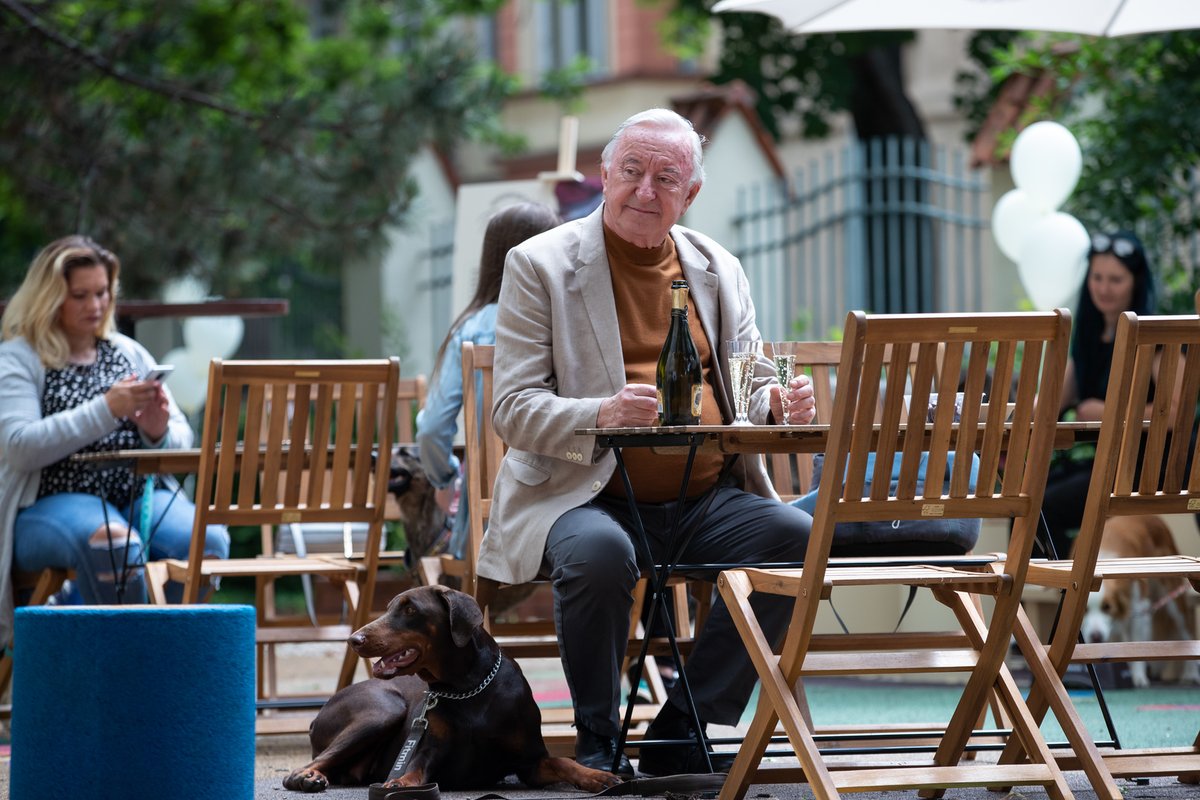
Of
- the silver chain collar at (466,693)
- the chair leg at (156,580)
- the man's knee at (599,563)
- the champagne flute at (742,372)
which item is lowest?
the silver chain collar at (466,693)

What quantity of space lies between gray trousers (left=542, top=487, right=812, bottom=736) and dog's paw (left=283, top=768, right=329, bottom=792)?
2.15ft

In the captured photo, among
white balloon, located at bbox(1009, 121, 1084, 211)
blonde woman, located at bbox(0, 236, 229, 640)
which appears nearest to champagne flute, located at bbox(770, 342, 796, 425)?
blonde woman, located at bbox(0, 236, 229, 640)

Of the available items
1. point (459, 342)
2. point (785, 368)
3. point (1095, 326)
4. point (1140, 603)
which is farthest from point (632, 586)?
point (1140, 603)

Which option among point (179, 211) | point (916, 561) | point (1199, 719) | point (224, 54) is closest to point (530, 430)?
point (916, 561)

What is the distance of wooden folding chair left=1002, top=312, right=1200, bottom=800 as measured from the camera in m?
3.91

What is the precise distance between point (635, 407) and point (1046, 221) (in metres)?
5.04

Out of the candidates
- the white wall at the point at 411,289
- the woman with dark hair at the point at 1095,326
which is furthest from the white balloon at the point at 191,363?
the woman with dark hair at the point at 1095,326

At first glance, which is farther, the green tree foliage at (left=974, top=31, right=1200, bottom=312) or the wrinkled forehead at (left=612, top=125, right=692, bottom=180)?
the green tree foliage at (left=974, top=31, right=1200, bottom=312)

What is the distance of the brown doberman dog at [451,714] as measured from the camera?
411 cm

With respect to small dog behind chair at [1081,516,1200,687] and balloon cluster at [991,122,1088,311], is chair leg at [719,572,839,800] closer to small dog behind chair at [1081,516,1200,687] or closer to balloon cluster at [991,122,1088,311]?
small dog behind chair at [1081,516,1200,687]

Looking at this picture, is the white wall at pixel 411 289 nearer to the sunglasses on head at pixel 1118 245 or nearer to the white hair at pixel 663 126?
the sunglasses on head at pixel 1118 245

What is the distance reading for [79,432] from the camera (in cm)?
580

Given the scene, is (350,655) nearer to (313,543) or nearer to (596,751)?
(596,751)

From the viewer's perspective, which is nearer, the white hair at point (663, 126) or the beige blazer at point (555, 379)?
the beige blazer at point (555, 379)
